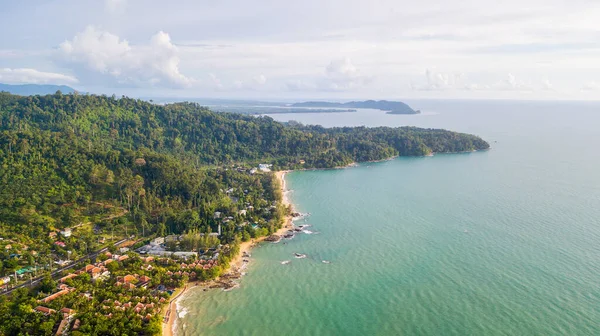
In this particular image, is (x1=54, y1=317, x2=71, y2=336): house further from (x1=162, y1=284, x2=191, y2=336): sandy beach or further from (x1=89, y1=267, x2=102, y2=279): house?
(x1=89, y1=267, x2=102, y2=279): house

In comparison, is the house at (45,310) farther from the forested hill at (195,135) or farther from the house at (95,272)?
the forested hill at (195,135)

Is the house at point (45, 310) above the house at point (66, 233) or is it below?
below

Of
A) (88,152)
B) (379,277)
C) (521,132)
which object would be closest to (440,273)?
(379,277)

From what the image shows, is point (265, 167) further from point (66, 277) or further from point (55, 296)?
point (55, 296)

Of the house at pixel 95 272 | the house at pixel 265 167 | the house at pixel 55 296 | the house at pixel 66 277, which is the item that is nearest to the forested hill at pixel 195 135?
the house at pixel 265 167

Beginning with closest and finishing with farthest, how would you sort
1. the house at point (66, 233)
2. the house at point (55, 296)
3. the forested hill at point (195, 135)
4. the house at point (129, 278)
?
the house at point (55, 296) → the house at point (129, 278) → the house at point (66, 233) → the forested hill at point (195, 135)

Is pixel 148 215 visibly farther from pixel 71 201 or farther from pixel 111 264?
pixel 111 264
